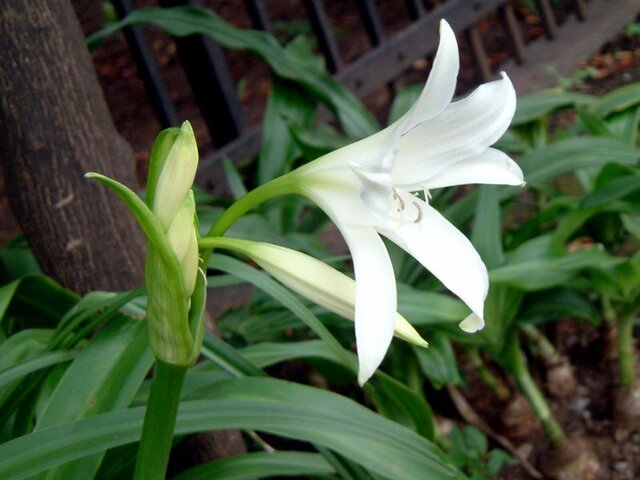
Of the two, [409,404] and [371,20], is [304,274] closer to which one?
[409,404]

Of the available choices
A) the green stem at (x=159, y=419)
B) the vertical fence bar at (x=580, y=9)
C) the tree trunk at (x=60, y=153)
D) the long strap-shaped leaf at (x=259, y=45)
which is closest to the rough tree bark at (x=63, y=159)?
the tree trunk at (x=60, y=153)

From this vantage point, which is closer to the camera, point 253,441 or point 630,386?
point 253,441

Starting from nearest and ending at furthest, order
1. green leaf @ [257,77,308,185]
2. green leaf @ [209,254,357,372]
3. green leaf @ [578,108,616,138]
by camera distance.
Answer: green leaf @ [209,254,357,372]
green leaf @ [578,108,616,138]
green leaf @ [257,77,308,185]

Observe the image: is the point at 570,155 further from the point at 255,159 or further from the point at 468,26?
the point at 468,26

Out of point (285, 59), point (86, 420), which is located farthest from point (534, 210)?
point (86, 420)

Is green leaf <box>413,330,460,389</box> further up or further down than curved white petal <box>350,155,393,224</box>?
further down

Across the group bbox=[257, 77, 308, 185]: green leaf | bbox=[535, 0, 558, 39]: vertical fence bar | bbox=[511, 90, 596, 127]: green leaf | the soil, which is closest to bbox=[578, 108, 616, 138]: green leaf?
bbox=[511, 90, 596, 127]: green leaf

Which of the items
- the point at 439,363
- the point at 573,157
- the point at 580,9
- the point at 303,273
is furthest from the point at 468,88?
the point at 303,273

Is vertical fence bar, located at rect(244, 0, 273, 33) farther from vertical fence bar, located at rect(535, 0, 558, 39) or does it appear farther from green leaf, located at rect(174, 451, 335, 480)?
green leaf, located at rect(174, 451, 335, 480)
